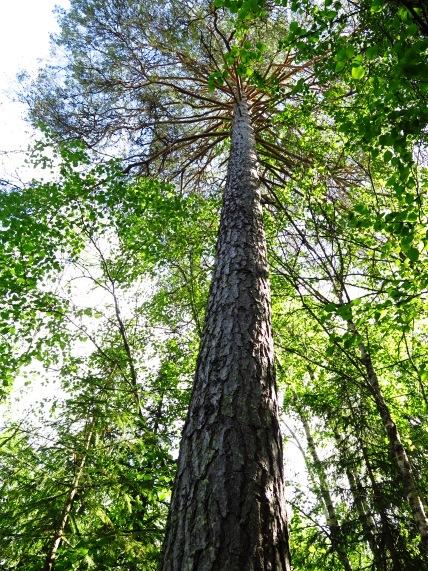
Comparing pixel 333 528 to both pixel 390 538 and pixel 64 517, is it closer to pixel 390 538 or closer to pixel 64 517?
pixel 390 538

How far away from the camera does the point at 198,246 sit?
8539 mm

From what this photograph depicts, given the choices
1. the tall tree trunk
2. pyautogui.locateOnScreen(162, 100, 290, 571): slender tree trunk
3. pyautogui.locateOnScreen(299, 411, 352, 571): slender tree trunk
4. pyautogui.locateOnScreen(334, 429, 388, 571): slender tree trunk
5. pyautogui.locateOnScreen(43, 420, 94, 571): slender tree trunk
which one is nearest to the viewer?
pyautogui.locateOnScreen(162, 100, 290, 571): slender tree trunk

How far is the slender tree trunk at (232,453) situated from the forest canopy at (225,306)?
0.05 ft

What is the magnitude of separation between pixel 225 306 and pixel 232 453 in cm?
148

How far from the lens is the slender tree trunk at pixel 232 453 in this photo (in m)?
1.77

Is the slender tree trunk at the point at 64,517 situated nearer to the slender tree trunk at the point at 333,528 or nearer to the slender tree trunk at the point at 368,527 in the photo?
the slender tree trunk at the point at 333,528

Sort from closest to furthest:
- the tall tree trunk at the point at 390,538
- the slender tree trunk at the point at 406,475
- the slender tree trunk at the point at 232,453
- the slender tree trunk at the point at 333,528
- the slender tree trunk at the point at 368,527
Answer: the slender tree trunk at the point at 232,453
the slender tree trunk at the point at 406,475
the tall tree trunk at the point at 390,538
the slender tree trunk at the point at 368,527
the slender tree trunk at the point at 333,528

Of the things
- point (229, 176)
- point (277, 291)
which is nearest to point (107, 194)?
point (229, 176)

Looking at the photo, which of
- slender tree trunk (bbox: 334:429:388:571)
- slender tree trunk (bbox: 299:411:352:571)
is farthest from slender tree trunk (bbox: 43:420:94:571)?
slender tree trunk (bbox: 334:429:388:571)

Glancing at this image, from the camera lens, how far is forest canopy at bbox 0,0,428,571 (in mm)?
2490

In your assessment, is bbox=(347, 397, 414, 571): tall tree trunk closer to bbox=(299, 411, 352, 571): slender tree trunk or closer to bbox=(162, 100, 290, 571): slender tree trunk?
bbox=(299, 411, 352, 571): slender tree trunk

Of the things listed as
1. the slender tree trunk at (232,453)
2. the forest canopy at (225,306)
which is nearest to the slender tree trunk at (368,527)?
the forest canopy at (225,306)

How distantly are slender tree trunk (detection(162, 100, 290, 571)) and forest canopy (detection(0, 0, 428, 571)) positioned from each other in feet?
0.05

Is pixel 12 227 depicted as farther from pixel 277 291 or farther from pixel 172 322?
pixel 277 291
